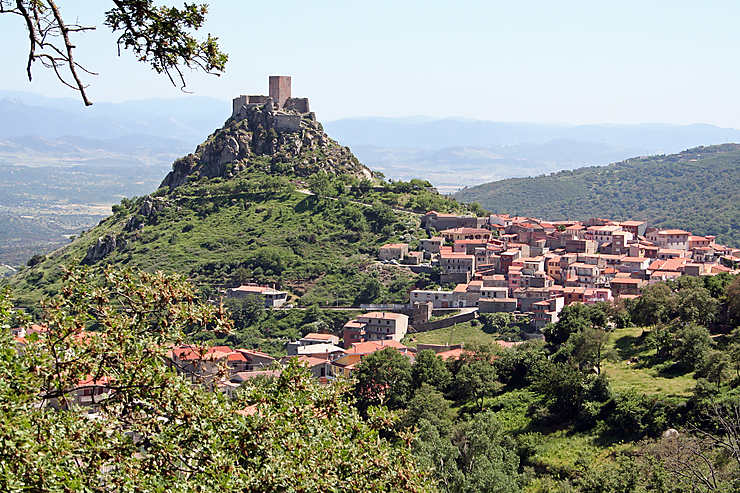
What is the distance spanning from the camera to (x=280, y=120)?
7731 cm

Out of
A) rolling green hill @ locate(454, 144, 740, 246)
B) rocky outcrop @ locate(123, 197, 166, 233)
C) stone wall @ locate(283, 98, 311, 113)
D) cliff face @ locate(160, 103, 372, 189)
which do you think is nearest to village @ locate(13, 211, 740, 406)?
cliff face @ locate(160, 103, 372, 189)

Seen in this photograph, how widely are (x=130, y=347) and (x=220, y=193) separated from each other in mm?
66269

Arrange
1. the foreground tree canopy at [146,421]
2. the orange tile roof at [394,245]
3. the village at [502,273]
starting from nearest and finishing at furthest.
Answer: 1. the foreground tree canopy at [146,421]
2. the village at [502,273]
3. the orange tile roof at [394,245]

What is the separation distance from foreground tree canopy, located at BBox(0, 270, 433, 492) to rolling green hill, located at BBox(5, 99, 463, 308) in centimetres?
4429

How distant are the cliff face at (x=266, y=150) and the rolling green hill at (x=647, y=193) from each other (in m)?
55.6

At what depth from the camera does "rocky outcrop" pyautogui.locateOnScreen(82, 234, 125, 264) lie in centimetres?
6800

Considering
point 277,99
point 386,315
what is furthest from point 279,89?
point 386,315

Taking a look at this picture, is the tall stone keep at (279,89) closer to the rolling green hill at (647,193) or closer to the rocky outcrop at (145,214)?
the rocky outcrop at (145,214)

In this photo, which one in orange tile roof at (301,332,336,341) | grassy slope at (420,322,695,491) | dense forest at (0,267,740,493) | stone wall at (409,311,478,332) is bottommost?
orange tile roof at (301,332,336,341)

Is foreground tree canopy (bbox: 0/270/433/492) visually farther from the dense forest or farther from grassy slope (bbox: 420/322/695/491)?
grassy slope (bbox: 420/322/695/491)

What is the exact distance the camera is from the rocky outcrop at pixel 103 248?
68000mm

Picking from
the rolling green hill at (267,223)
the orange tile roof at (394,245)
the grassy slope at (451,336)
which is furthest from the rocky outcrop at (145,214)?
the grassy slope at (451,336)

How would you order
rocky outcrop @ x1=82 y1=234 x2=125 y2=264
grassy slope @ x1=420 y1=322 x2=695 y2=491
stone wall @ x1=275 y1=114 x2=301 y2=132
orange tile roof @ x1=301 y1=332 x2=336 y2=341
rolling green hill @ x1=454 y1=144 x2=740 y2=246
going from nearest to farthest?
grassy slope @ x1=420 y1=322 x2=695 y2=491 → orange tile roof @ x1=301 y1=332 x2=336 y2=341 → rocky outcrop @ x1=82 y1=234 x2=125 y2=264 → stone wall @ x1=275 y1=114 x2=301 y2=132 → rolling green hill @ x1=454 y1=144 x2=740 y2=246

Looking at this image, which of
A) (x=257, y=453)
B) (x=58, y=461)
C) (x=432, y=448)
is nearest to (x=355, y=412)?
(x=257, y=453)
